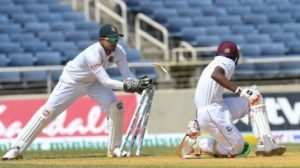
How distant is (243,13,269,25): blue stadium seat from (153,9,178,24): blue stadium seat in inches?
85.4

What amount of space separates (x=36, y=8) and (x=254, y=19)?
21.6ft

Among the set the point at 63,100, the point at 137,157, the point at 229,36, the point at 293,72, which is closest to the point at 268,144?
the point at 137,157

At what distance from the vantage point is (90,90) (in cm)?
1258

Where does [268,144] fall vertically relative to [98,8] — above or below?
below

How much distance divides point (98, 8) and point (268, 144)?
13.5 m

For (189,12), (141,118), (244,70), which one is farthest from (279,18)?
(141,118)

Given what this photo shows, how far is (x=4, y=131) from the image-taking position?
19.6 m

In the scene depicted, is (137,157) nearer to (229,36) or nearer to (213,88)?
Answer: (213,88)

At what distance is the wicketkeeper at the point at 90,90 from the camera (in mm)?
12156

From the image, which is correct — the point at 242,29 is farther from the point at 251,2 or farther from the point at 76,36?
the point at 76,36

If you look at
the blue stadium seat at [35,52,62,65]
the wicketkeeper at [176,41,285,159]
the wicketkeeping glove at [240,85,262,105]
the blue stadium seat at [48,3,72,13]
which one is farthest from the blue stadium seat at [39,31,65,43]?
the wicketkeeping glove at [240,85,262,105]

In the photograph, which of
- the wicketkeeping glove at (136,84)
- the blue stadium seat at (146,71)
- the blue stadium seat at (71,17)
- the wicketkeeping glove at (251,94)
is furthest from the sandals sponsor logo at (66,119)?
the wicketkeeping glove at (251,94)

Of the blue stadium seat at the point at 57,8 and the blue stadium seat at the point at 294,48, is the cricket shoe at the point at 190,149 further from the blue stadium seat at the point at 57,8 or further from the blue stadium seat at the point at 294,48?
the blue stadium seat at the point at 57,8

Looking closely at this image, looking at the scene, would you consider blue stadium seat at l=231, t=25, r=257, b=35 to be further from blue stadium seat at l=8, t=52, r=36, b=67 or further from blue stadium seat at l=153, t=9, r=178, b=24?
blue stadium seat at l=8, t=52, r=36, b=67
